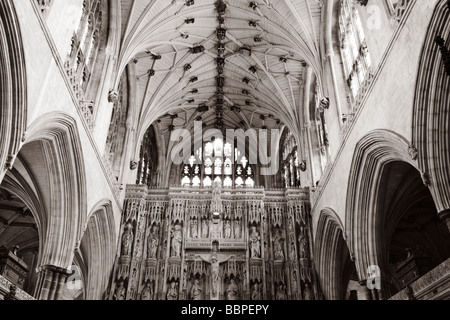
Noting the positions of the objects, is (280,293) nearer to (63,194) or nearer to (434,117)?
(63,194)

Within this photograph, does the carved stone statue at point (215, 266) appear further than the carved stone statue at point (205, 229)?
No

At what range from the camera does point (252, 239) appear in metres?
17.8

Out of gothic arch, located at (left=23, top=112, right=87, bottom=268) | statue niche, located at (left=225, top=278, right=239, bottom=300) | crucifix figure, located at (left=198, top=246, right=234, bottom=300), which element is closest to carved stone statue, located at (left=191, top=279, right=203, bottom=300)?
crucifix figure, located at (left=198, top=246, right=234, bottom=300)

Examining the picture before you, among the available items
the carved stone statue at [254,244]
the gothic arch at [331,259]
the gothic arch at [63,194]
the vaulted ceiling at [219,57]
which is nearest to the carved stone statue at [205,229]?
the carved stone statue at [254,244]

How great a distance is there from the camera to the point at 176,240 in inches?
699

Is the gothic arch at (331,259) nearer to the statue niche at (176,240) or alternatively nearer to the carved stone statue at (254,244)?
the carved stone statue at (254,244)

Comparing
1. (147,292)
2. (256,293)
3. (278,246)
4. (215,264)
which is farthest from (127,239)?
(278,246)

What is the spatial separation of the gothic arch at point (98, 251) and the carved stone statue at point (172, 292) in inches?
104

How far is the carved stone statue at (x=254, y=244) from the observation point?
57.3 ft

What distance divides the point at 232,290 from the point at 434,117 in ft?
36.8

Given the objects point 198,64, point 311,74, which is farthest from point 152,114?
point 311,74

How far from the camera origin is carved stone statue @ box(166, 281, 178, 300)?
16.4 metres
